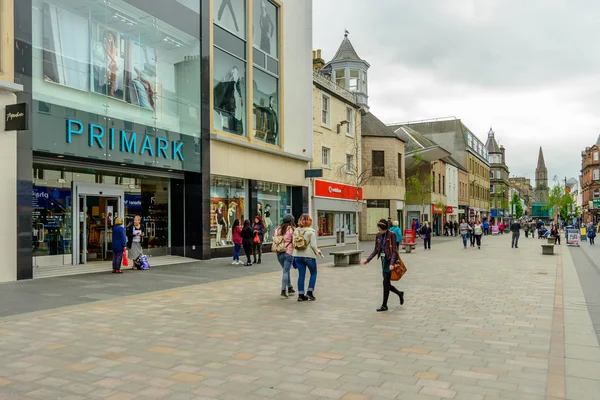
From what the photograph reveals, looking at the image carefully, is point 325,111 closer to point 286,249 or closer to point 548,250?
point 548,250

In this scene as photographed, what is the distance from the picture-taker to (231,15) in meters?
20.2

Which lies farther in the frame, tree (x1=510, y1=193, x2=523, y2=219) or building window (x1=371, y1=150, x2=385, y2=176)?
tree (x1=510, y1=193, x2=523, y2=219)

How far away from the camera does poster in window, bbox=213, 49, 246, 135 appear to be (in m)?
19.2

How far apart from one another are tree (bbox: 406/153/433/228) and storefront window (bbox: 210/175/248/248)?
A: 22091mm

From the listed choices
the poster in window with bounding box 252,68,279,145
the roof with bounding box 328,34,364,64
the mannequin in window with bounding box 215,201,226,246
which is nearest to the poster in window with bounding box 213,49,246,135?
the poster in window with bounding box 252,68,279,145

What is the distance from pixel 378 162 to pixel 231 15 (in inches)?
769

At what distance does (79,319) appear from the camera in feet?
25.1

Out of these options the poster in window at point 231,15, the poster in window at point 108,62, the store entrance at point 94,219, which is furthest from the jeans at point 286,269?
the poster in window at point 231,15

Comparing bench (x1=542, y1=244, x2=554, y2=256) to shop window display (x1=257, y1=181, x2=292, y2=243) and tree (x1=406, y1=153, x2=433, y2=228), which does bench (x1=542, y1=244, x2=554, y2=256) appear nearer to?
shop window display (x1=257, y1=181, x2=292, y2=243)

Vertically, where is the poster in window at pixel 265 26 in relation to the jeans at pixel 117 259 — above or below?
above

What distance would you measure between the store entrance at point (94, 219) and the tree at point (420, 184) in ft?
90.6

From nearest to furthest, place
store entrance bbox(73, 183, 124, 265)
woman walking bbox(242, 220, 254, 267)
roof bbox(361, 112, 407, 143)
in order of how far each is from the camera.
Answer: store entrance bbox(73, 183, 124, 265) < woman walking bbox(242, 220, 254, 267) < roof bbox(361, 112, 407, 143)

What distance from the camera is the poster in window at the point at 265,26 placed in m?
21.8

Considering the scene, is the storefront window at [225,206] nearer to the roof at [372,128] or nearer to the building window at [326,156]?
the building window at [326,156]
